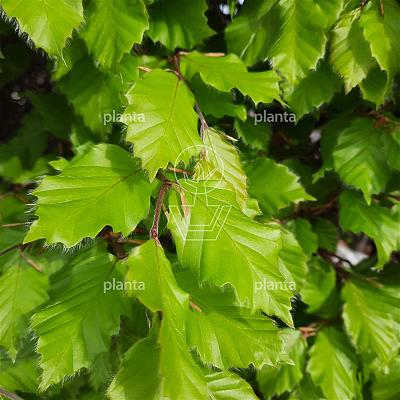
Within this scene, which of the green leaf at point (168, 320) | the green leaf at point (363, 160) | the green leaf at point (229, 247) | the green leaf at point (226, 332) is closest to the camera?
the green leaf at point (168, 320)

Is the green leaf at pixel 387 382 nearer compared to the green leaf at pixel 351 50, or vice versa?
the green leaf at pixel 351 50

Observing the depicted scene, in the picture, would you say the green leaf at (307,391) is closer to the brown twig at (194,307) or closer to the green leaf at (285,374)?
the green leaf at (285,374)

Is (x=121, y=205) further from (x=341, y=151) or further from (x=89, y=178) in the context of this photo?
(x=341, y=151)

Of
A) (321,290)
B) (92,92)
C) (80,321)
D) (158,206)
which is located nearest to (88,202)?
(158,206)

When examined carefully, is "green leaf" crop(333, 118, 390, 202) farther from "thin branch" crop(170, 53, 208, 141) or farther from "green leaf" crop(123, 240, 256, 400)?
"green leaf" crop(123, 240, 256, 400)

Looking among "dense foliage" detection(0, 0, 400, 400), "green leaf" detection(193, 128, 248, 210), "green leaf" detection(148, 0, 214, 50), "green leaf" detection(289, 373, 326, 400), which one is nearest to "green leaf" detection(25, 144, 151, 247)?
"dense foliage" detection(0, 0, 400, 400)

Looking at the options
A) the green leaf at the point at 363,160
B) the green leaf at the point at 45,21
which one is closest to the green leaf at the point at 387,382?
the green leaf at the point at 363,160
